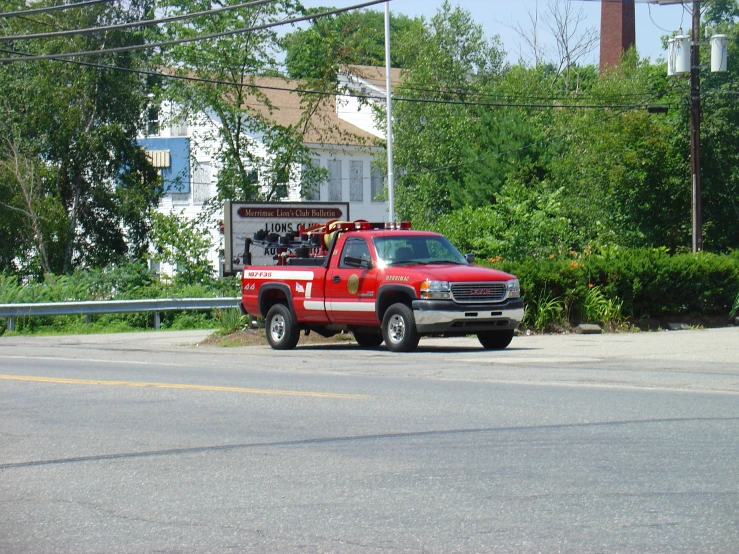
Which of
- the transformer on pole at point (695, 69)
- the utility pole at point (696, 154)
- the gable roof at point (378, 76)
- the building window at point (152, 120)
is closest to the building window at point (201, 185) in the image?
the building window at point (152, 120)

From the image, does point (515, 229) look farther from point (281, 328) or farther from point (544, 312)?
point (281, 328)

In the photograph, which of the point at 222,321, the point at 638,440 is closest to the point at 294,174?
the point at 222,321

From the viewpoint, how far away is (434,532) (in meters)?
5.80

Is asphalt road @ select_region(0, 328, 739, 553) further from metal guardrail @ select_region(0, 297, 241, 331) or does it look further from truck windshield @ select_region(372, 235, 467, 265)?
metal guardrail @ select_region(0, 297, 241, 331)

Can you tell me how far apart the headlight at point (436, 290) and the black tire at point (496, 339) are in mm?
1252

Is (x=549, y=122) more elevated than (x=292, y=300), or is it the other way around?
(x=549, y=122)

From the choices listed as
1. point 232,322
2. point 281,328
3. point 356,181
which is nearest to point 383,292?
point 281,328

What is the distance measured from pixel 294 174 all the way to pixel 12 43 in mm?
13423

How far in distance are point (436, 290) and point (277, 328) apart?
3.74 metres

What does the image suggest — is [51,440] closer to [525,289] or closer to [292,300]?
[292,300]

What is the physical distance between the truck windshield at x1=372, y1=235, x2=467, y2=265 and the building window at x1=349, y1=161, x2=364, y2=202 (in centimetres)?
3523

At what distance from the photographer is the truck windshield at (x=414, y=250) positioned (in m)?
18.5

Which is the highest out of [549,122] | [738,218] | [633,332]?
[549,122]

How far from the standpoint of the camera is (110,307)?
2739 centimetres
